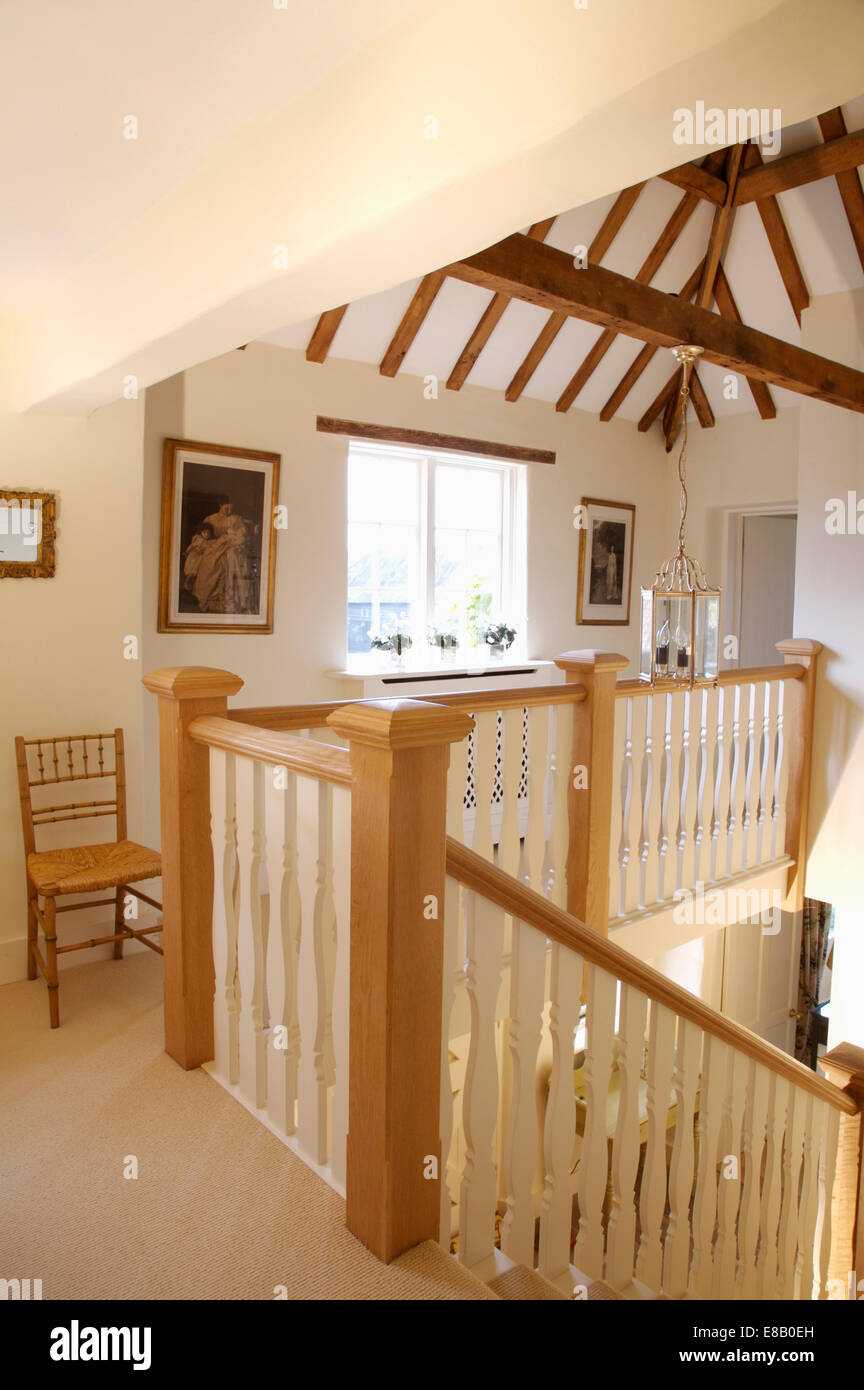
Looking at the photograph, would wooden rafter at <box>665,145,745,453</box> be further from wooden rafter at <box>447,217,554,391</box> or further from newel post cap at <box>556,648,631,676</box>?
newel post cap at <box>556,648,631,676</box>

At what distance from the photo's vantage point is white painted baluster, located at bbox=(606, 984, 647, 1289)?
6.77 feet

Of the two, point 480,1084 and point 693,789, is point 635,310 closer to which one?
point 693,789

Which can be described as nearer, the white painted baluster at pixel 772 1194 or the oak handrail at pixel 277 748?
the oak handrail at pixel 277 748

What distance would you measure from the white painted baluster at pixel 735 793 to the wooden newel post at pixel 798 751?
62cm

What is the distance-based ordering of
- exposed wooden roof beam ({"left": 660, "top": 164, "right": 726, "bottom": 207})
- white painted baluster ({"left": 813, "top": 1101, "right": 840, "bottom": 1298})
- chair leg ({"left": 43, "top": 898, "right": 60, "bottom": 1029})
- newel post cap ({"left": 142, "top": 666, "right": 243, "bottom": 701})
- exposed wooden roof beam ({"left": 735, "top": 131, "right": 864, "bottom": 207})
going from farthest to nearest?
exposed wooden roof beam ({"left": 660, "top": 164, "right": 726, "bottom": 207})
exposed wooden roof beam ({"left": 735, "top": 131, "right": 864, "bottom": 207})
white painted baluster ({"left": 813, "top": 1101, "right": 840, "bottom": 1298})
chair leg ({"left": 43, "top": 898, "right": 60, "bottom": 1029})
newel post cap ({"left": 142, "top": 666, "right": 243, "bottom": 701})

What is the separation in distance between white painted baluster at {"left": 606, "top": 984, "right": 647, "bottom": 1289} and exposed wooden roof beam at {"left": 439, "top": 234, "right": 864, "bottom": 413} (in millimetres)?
1868

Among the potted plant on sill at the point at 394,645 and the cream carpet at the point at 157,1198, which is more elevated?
the potted plant on sill at the point at 394,645

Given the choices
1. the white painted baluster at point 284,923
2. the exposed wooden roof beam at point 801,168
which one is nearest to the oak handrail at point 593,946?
the white painted baluster at point 284,923

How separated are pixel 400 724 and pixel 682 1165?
158 cm

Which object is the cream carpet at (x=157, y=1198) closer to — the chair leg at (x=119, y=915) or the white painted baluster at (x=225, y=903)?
the white painted baluster at (x=225, y=903)

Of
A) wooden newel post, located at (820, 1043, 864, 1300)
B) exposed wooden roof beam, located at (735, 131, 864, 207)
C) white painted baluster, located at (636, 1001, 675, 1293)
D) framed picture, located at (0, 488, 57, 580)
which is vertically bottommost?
wooden newel post, located at (820, 1043, 864, 1300)

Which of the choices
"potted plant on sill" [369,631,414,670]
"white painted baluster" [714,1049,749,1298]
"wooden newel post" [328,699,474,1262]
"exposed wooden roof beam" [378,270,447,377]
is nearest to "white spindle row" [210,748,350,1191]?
"wooden newel post" [328,699,474,1262]

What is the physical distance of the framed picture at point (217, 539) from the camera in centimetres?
456

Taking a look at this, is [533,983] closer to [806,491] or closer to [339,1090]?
[339,1090]
